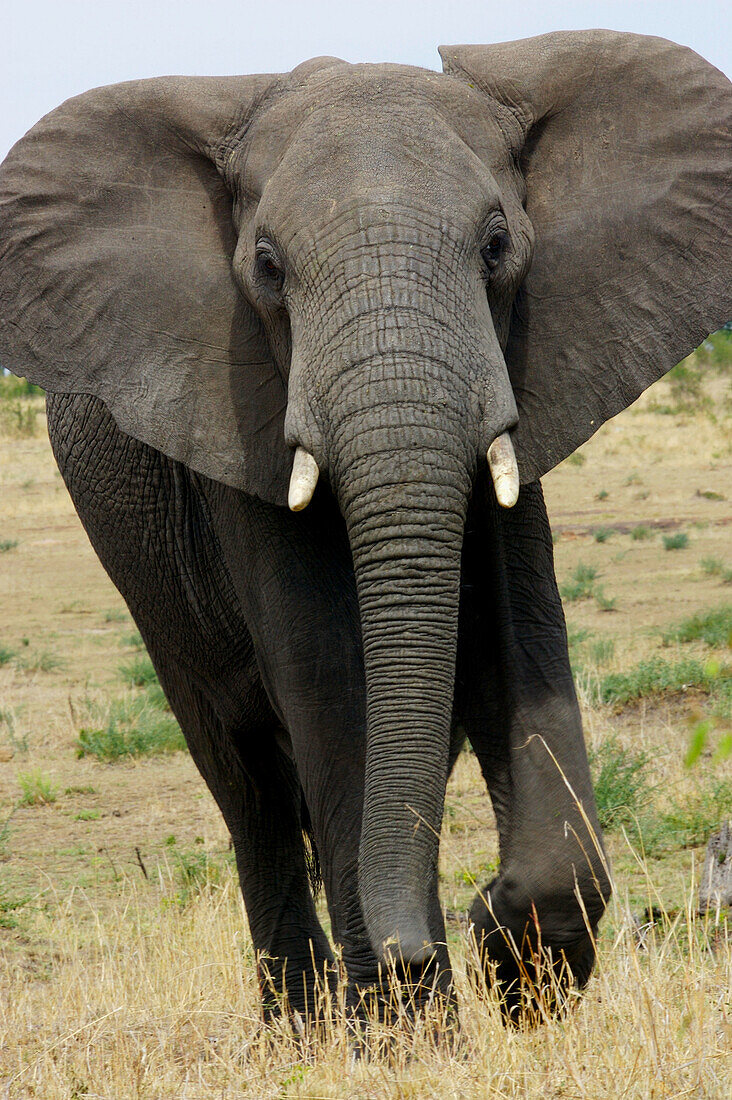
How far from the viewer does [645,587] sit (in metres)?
14.2

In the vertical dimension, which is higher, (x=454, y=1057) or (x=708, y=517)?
(x=454, y=1057)

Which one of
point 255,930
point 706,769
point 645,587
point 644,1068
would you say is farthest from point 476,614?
point 645,587

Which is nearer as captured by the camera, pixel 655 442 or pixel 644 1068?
pixel 644 1068

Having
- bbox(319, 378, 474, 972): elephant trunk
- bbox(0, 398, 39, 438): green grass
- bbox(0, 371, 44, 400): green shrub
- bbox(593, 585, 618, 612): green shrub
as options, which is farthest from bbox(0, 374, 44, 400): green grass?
bbox(319, 378, 474, 972): elephant trunk

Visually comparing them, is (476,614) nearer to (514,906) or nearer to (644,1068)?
(514,906)

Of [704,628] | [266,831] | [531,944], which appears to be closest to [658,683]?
[704,628]

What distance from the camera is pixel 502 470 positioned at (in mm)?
3367

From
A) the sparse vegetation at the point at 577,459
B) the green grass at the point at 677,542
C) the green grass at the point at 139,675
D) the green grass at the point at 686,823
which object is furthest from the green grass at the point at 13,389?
the green grass at the point at 686,823

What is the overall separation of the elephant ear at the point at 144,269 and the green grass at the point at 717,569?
10.4m

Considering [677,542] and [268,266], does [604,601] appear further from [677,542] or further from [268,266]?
[268,266]

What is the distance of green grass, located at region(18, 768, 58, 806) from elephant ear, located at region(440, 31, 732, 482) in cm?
Answer: 490

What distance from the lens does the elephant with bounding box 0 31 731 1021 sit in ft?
11.6

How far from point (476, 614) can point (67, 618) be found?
11.1 m

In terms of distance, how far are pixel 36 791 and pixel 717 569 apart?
8049mm
